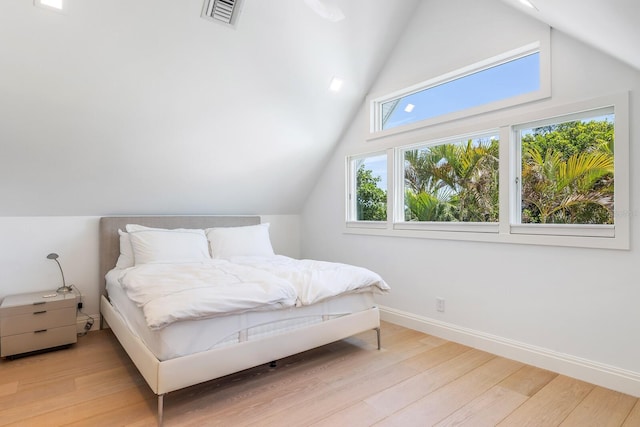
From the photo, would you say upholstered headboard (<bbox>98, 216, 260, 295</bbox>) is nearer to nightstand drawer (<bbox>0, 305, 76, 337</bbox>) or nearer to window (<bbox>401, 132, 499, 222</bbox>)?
nightstand drawer (<bbox>0, 305, 76, 337</bbox>)

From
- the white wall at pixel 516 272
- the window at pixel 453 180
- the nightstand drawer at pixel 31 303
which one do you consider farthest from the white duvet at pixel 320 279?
the nightstand drawer at pixel 31 303

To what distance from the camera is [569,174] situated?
8.00 ft

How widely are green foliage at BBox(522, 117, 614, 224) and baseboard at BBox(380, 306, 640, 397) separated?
91 centimetres

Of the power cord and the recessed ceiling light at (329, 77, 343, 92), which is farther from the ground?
the recessed ceiling light at (329, 77, 343, 92)

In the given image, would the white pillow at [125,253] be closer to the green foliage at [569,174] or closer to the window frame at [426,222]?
the window frame at [426,222]

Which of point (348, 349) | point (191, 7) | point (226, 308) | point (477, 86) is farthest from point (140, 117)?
point (477, 86)

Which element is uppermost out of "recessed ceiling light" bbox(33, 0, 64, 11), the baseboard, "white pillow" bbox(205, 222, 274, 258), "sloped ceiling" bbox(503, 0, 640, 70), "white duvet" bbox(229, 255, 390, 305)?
"recessed ceiling light" bbox(33, 0, 64, 11)

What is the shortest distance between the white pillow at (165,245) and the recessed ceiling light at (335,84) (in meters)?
1.99

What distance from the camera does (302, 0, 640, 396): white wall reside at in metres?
2.13

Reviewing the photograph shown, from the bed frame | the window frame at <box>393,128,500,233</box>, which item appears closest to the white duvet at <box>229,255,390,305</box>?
the bed frame

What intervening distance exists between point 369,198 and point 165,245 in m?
2.15

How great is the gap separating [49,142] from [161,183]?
0.95m

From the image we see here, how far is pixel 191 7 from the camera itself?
234 centimetres

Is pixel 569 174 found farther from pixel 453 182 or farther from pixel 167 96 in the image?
pixel 167 96
